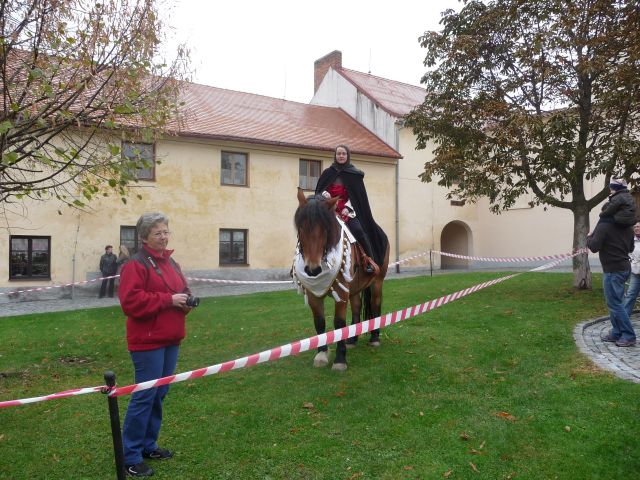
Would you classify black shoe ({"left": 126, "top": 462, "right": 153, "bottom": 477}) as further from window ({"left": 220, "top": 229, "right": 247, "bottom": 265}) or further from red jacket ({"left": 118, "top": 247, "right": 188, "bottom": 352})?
window ({"left": 220, "top": 229, "right": 247, "bottom": 265})

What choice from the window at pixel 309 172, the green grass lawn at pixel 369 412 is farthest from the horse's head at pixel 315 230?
the window at pixel 309 172

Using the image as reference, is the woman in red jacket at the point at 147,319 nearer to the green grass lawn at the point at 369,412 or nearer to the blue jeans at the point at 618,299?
the green grass lawn at the point at 369,412

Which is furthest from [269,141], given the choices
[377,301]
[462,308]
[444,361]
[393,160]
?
[444,361]

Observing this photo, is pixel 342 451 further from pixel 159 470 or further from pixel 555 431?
pixel 555 431

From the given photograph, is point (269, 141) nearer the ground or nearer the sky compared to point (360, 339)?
nearer the sky

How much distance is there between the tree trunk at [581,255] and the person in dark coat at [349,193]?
7869 millimetres

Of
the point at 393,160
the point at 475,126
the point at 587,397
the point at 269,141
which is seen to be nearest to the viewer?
the point at 587,397

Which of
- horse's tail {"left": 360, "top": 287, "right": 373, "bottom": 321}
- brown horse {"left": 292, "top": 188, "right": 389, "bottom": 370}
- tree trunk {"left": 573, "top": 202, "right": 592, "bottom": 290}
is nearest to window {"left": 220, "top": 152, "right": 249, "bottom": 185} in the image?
tree trunk {"left": 573, "top": 202, "right": 592, "bottom": 290}

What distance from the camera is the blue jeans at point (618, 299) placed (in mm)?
6570

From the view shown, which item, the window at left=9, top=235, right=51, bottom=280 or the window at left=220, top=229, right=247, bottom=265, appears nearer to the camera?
the window at left=9, top=235, right=51, bottom=280

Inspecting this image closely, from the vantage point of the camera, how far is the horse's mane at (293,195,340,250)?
210 inches

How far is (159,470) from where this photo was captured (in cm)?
376

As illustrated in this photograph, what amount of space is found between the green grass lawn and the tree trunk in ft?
14.1

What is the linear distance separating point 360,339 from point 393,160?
1793 centimetres
